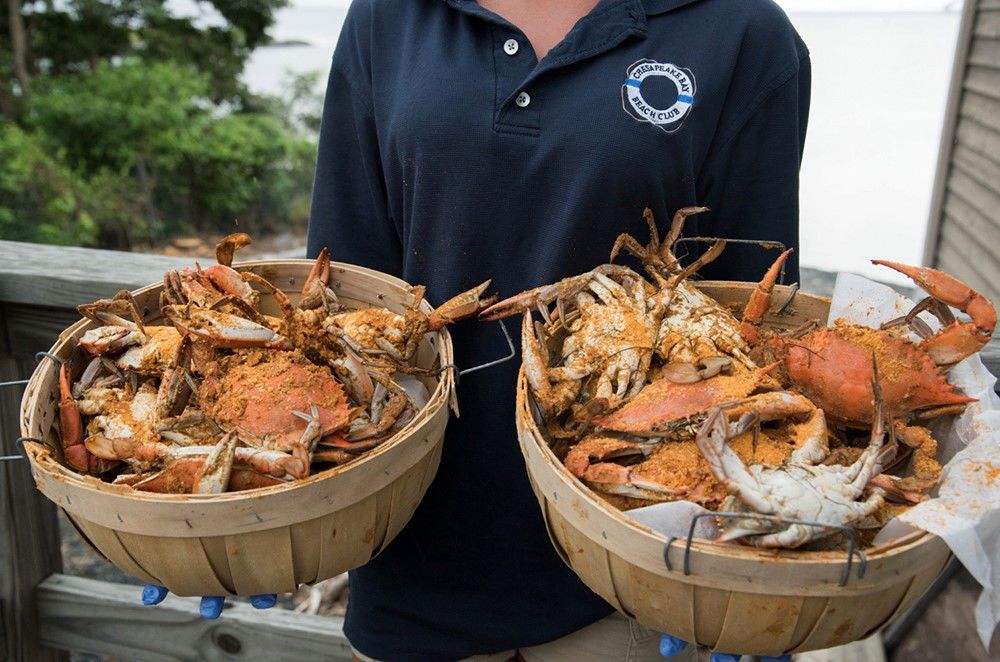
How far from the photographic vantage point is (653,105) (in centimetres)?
163

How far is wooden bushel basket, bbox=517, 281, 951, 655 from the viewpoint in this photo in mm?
1183

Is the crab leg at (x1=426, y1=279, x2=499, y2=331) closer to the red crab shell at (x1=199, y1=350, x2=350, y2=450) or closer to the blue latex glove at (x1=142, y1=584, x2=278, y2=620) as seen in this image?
the red crab shell at (x1=199, y1=350, x2=350, y2=450)

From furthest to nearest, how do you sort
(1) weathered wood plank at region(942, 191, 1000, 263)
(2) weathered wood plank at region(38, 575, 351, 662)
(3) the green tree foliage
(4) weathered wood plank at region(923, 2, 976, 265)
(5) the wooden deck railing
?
(3) the green tree foliage, (4) weathered wood plank at region(923, 2, 976, 265), (1) weathered wood plank at region(942, 191, 1000, 263), (2) weathered wood plank at region(38, 575, 351, 662), (5) the wooden deck railing

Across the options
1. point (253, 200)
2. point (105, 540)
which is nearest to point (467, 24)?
point (105, 540)

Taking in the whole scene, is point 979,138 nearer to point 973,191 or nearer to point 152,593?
point 973,191

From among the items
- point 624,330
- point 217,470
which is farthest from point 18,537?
point 624,330

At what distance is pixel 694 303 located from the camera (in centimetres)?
172

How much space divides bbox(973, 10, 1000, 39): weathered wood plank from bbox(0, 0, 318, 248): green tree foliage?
7.66 meters

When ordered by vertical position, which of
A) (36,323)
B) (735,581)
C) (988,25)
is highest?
(988,25)

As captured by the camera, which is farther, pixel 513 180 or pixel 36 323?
pixel 36 323

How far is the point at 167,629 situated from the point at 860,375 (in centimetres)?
222

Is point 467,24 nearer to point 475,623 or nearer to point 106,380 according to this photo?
point 106,380

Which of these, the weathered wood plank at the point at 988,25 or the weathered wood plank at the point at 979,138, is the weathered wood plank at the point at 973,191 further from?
the weathered wood plank at the point at 988,25

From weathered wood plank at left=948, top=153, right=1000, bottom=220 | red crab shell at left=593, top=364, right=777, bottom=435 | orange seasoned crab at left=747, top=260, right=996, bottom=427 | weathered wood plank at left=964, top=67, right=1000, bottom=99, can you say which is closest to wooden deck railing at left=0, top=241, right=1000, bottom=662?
red crab shell at left=593, top=364, right=777, bottom=435
